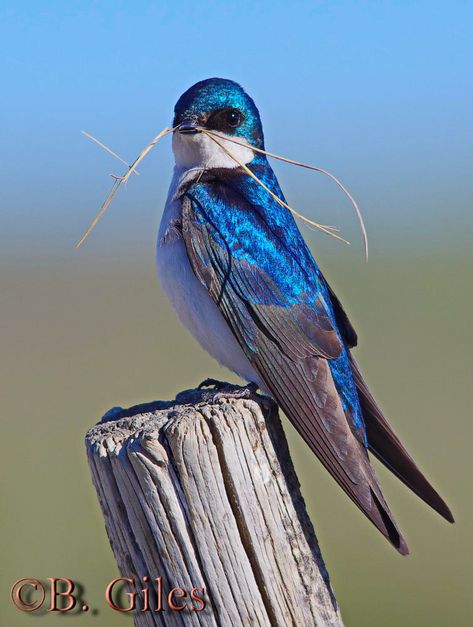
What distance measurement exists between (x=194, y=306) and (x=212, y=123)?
0.97 meters

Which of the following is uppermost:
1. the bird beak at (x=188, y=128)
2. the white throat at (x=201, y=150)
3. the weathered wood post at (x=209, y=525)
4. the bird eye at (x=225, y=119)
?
the bird eye at (x=225, y=119)

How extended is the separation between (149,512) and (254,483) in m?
0.34

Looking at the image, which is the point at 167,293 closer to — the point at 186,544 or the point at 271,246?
the point at 271,246

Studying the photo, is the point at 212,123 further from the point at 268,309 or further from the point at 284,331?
the point at 284,331

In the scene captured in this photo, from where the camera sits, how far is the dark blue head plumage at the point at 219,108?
4484 mm

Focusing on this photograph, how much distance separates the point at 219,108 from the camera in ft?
14.9

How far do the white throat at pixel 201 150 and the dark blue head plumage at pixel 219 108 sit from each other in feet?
0.19

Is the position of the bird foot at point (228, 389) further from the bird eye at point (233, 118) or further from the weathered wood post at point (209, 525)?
the bird eye at point (233, 118)

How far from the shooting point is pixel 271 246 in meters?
4.16

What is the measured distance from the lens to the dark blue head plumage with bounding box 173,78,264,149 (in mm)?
4484

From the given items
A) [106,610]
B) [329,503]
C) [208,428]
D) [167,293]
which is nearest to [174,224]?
[167,293]
